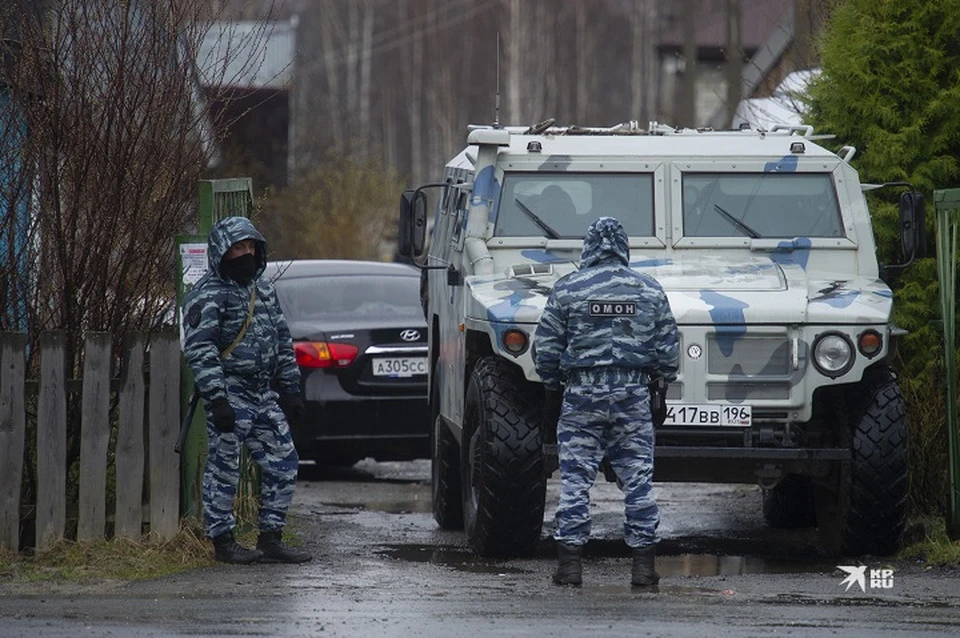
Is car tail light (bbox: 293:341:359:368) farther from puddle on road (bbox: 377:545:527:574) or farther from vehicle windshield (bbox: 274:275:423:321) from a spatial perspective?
puddle on road (bbox: 377:545:527:574)

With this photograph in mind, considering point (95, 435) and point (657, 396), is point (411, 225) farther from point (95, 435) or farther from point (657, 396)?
point (657, 396)

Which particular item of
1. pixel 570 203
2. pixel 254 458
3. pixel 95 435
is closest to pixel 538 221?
pixel 570 203

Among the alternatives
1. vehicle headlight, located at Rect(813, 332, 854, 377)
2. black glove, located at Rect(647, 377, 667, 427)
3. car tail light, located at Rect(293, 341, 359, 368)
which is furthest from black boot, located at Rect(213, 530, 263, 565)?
car tail light, located at Rect(293, 341, 359, 368)

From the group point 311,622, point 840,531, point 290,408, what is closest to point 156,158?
point 290,408

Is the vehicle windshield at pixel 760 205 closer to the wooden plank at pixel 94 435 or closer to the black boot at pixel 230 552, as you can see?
the black boot at pixel 230 552

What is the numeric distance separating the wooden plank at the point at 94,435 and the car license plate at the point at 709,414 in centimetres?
269

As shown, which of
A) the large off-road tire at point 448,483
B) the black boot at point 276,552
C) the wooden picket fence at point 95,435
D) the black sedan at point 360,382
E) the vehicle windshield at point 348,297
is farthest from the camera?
the vehicle windshield at point 348,297

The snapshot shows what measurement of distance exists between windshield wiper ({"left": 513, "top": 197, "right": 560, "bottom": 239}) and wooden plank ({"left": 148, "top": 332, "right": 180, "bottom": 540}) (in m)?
2.13

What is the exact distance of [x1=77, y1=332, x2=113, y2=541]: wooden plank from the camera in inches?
367

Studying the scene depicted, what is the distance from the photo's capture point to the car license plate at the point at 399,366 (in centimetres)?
1359

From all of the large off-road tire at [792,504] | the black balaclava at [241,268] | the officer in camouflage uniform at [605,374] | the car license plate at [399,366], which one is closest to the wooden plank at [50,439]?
the black balaclava at [241,268]

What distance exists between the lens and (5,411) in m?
9.19

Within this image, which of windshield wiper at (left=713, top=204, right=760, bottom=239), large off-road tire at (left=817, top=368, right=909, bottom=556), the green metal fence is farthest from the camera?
windshield wiper at (left=713, top=204, right=760, bottom=239)

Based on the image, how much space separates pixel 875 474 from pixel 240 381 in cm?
306
